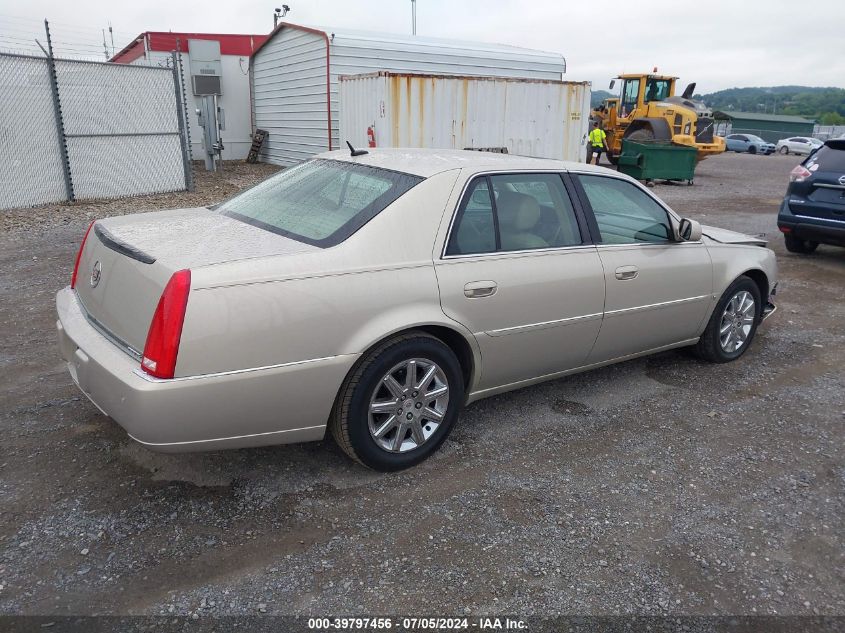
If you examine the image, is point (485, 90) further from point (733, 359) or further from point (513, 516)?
point (513, 516)

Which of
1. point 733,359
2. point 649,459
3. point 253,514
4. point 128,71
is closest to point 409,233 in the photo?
point 253,514

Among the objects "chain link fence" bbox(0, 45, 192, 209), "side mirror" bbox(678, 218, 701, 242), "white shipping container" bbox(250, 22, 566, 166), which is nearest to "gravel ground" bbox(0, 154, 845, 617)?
"side mirror" bbox(678, 218, 701, 242)

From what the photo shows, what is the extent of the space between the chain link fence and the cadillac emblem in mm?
8831

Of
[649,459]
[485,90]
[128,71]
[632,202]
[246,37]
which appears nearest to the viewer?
[649,459]

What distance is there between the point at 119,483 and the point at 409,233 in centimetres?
185

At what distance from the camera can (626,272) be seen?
403 centimetres

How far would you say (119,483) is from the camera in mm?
3174

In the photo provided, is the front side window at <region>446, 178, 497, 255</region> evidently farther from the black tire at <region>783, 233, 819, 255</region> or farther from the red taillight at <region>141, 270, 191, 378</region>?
the black tire at <region>783, 233, 819, 255</region>

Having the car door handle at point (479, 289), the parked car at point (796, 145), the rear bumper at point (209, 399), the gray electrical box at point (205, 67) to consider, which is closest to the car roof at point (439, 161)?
the car door handle at point (479, 289)

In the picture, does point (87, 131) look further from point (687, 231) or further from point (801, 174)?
point (801, 174)

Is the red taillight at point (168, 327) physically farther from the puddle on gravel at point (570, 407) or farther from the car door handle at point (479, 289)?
the puddle on gravel at point (570, 407)

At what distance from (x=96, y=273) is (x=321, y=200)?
1.16m

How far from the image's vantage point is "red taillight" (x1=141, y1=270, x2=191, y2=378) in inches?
103

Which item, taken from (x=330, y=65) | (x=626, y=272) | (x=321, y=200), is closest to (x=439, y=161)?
(x=321, y=200)
